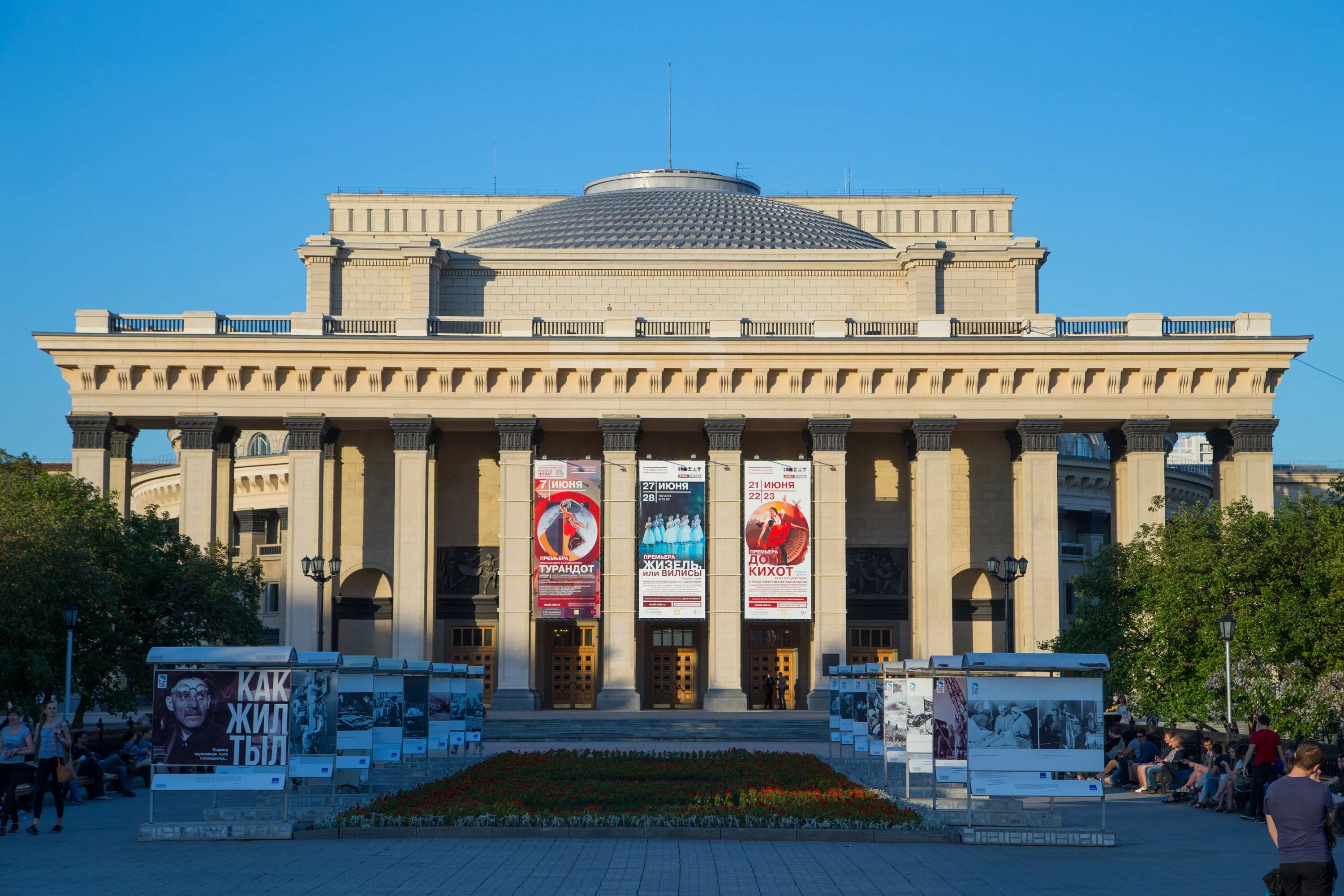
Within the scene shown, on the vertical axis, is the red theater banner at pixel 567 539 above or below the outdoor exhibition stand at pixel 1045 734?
above

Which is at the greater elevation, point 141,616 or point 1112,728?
point 141,616

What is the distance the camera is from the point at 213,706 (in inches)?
722

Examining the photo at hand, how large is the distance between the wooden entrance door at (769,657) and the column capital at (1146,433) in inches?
522

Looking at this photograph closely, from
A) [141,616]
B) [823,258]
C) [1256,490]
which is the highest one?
[823,258]

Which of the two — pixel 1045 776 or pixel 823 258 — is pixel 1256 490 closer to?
pixel 823 258

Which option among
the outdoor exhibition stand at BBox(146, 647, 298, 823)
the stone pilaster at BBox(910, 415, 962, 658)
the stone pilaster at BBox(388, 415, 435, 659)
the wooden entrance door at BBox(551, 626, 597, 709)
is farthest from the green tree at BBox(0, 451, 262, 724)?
the stone pilaster at BBox(910, 415, 962, 658)

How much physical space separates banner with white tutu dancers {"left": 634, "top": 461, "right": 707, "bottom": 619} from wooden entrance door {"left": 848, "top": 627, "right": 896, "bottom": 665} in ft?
23.8

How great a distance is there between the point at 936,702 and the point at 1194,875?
545 cm

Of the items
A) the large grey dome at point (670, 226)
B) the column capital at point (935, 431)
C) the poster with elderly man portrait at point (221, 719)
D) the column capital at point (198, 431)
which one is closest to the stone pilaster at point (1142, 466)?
the column capital at point (935, 431)

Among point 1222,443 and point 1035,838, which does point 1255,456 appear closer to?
point 1222,443

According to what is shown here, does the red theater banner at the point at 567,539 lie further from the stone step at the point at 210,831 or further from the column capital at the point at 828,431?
the stone step at the point at 210,831

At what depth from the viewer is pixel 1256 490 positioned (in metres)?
48.5

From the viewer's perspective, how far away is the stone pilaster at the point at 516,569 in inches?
1880

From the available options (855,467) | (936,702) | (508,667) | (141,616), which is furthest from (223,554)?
(936,702)
